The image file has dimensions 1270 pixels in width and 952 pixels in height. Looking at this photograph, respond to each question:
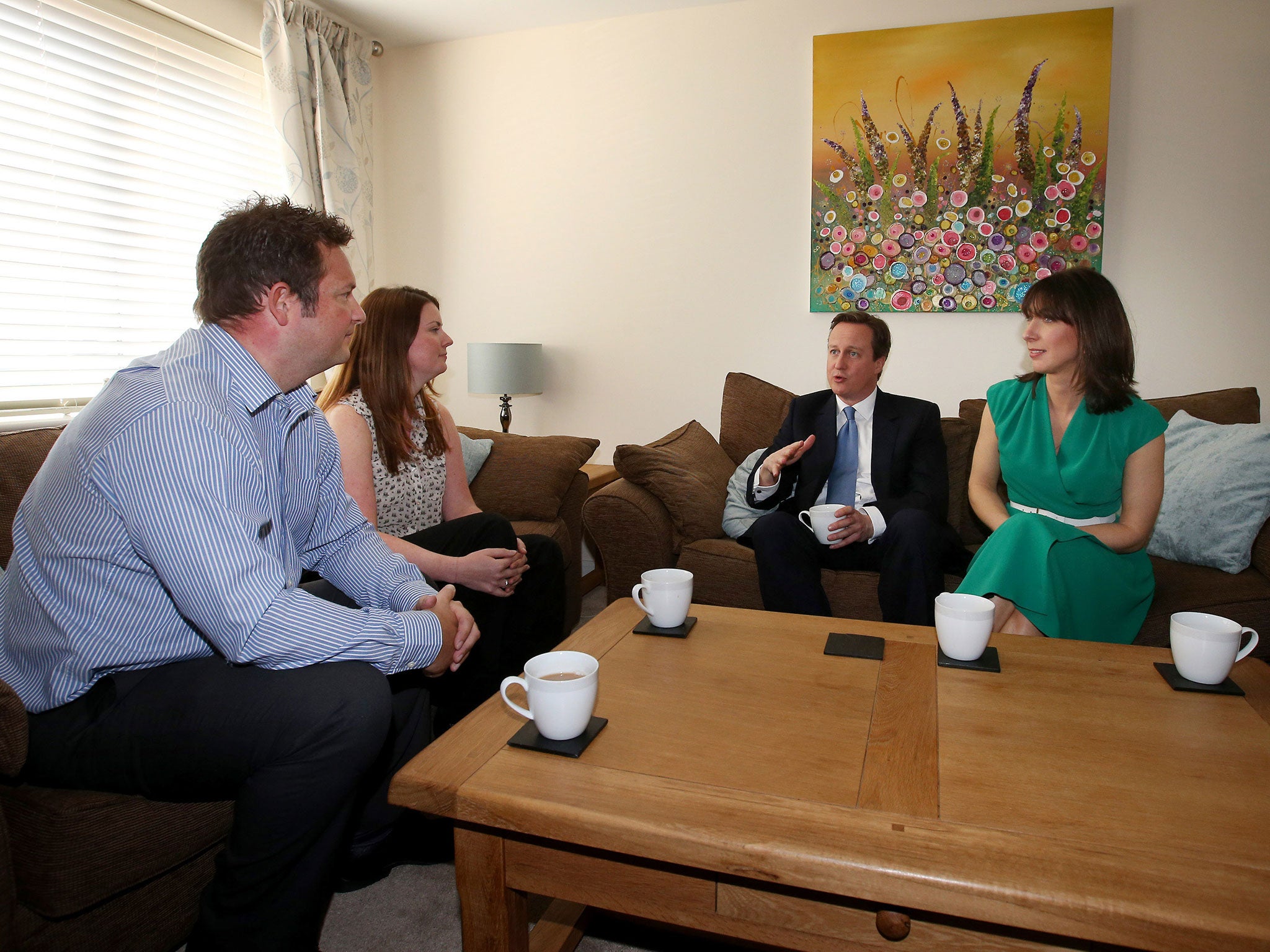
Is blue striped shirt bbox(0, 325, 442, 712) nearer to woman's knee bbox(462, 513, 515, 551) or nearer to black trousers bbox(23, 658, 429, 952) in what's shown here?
black trousers bbox(23, 658, 429, 952)

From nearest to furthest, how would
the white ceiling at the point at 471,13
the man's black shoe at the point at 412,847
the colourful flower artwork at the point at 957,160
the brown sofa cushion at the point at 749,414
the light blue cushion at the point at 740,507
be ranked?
the man's black shoe at the point at 412,847
the light blue cushion at the point at 740,507
the brown sofa cushion at the point at 749,414
the colourful flower artwork at the point at 957,160
the white ceiling at the point at 471,13

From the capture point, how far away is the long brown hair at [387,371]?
1.98 metres

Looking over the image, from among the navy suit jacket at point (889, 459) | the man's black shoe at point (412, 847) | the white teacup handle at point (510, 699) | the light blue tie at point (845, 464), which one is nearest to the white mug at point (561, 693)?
the white teacup handle at point (510, 699)

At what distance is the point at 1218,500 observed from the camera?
221cm

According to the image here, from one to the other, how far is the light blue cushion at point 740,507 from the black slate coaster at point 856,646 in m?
1.05

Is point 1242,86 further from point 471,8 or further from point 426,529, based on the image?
point 426,529

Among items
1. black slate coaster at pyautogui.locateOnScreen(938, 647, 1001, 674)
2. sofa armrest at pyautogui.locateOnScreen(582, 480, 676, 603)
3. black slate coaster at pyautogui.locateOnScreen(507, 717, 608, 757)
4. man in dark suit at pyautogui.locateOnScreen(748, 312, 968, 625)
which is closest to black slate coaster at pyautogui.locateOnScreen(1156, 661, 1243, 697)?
black slate coaster at pyautogui.locateOnScreen(938, 647, 1001, 674)

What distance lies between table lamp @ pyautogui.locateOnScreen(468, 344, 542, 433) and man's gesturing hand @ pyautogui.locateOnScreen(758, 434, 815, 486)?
4.87 ft

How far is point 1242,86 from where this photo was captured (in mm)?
2939

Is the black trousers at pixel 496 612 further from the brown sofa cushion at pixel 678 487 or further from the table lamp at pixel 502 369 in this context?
the table lamp at pixel 502 369

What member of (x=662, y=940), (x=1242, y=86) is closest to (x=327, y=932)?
(x=662, y=940)

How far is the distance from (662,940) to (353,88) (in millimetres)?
3702

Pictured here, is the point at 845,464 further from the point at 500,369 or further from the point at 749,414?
the point at 500,369

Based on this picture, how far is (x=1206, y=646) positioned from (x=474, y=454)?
209cm
